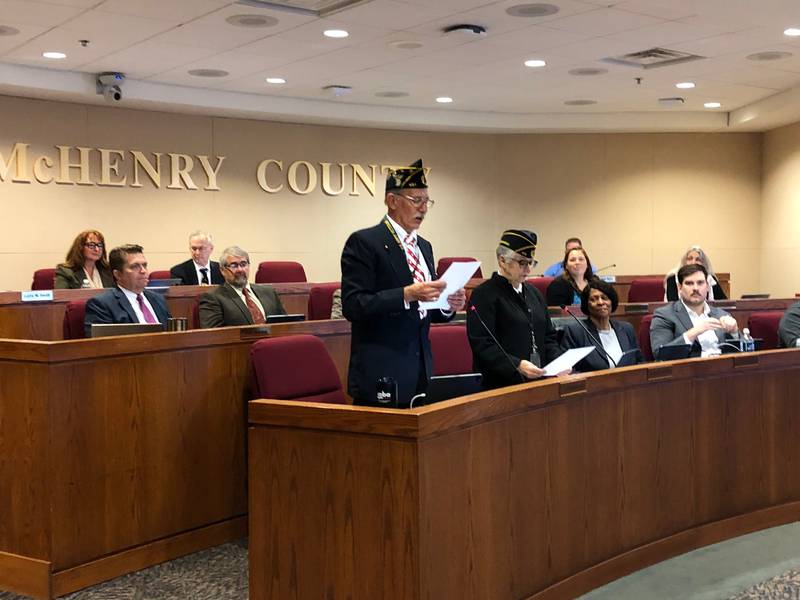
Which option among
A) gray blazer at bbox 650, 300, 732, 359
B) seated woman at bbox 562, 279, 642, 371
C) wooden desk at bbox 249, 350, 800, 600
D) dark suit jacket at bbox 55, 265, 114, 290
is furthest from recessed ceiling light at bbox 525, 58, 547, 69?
wooden desk at bbox 249, 350, 800, 600

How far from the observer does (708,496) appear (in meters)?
4.30

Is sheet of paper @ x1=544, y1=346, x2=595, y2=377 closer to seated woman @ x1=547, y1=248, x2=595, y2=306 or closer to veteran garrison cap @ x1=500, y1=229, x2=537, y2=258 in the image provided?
veteran garrison cap @ x1=500, y1=229, x2=537, y2=258

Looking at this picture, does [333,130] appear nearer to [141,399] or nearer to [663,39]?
[663,39]

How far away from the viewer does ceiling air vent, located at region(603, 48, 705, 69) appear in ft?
29.9

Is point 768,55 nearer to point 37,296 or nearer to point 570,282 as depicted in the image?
point 570,282

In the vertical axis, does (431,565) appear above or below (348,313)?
below

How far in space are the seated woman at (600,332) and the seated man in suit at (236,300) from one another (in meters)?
1.98

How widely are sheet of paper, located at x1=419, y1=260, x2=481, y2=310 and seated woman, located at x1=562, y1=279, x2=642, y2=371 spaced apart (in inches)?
55.8

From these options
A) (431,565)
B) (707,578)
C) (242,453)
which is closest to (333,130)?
(242,453)

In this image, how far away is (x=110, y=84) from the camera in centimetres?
972

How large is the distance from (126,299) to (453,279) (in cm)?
235

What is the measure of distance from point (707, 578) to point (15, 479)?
2.62 m

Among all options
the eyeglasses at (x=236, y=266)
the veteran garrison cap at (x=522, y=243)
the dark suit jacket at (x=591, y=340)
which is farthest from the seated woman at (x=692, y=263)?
the veteran garrison cap at (x=522, y=243)

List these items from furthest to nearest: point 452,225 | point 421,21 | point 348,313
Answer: point 452,225 < point 421,21 < point 348,313
